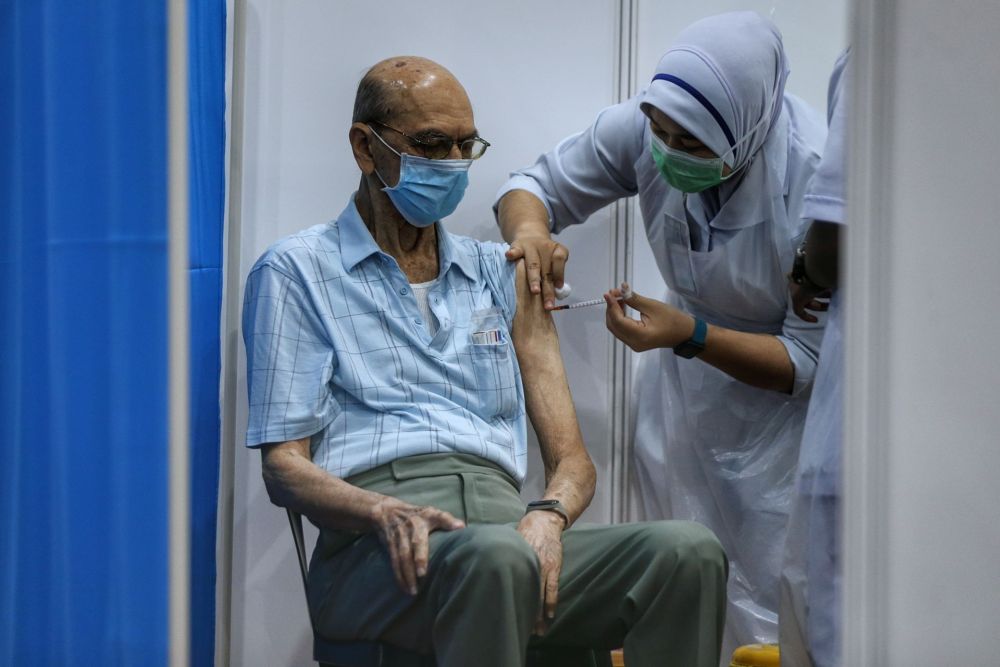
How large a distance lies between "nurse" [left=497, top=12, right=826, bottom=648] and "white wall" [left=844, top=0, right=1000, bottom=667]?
35.5 inches

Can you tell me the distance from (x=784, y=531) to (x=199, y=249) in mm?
1284

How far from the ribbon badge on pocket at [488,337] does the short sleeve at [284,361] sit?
272 millimetres

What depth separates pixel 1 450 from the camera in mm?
1712

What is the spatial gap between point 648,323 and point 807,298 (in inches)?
12.0

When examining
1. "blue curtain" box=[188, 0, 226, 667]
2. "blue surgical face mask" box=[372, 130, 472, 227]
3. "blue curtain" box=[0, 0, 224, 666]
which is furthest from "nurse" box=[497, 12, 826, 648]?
"blue curtain" box=[0, 0, 224, 666]

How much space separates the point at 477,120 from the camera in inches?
116

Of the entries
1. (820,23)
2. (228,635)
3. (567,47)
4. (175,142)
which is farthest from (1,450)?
(820,23)

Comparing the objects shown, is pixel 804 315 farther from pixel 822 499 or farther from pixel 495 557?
pixel 495 557

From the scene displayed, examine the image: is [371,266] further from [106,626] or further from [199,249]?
[106,626]

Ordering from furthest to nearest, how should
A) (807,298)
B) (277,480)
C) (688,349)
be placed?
(688,349) < (807,298) < (277,480)

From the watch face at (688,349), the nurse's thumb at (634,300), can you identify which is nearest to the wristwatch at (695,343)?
the watch face at (688,349)

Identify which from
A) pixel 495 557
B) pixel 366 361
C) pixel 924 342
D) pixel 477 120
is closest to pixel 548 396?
pixel 366 361

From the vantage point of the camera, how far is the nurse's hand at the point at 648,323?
2586 millimetres

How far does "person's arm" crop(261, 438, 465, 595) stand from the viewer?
6.64 ft
